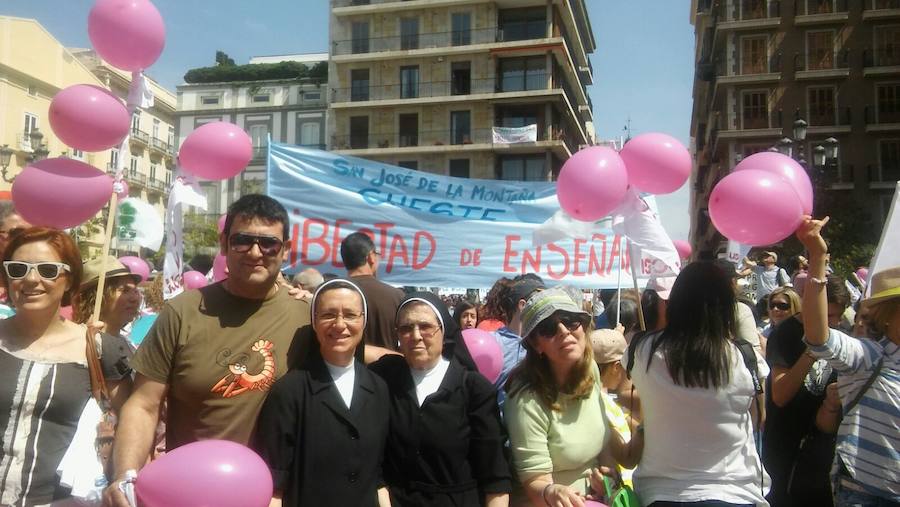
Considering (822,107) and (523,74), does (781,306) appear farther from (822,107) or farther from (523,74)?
(822,107)

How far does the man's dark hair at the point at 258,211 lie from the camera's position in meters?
2.76

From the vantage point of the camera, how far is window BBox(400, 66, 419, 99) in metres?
38.2

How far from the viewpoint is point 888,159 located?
3453cm

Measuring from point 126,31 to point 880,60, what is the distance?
127ft

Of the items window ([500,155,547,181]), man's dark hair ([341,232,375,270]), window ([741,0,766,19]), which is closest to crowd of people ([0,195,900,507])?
man's dark hair ([341,232,375,270])

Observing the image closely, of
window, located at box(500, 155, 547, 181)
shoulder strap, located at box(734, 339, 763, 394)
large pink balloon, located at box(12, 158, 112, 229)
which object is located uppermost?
window, located at box(500, 155, 547, 181)

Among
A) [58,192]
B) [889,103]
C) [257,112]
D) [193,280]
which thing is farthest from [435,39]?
[58,192]

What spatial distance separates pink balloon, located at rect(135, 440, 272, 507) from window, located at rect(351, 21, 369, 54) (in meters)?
38.5

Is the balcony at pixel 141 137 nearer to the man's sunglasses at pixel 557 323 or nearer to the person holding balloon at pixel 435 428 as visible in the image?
the person holding balloon at pixel 435 428

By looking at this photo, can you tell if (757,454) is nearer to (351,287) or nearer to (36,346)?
(351,287)

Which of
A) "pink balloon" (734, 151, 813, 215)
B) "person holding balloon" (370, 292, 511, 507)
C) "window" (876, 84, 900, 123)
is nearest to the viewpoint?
"person holding balloon" (370, 292, 511, 507)

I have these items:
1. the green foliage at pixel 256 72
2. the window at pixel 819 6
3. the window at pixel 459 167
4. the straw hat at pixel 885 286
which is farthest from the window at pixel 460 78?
the straw hat at pixel 885 286

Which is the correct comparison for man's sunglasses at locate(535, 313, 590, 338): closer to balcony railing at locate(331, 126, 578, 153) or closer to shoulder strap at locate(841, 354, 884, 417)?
shoulder strap at locate(841, 354, 884, 417)

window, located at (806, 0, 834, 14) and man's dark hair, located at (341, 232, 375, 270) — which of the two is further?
window, located at (806, 0, 834, 14)
